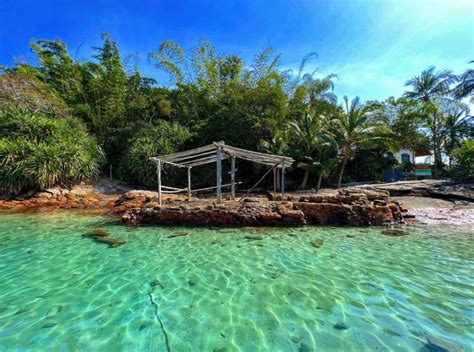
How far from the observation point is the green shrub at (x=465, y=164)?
13.4 meters

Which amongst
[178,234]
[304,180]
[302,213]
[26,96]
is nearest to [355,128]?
[304,180]

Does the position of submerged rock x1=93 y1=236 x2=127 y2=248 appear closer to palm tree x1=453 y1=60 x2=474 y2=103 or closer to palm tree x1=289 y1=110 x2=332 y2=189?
palm tree x1=289 y1=110 x2=332 y2=189

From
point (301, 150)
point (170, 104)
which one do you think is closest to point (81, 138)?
point (170, 104)

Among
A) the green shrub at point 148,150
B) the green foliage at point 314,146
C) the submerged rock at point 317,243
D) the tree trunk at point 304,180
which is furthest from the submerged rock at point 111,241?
the tree trunk at point 304,180

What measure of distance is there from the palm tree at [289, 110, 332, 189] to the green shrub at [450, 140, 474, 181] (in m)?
6.90

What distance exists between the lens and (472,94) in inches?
741

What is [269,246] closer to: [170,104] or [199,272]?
[199,272]

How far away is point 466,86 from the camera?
18.7 metres

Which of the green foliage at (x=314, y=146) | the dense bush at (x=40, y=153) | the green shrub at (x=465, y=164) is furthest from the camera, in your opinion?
the green foliage at (x=314, y=146)

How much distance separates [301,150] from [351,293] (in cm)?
1304

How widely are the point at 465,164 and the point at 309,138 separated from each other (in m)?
8.25

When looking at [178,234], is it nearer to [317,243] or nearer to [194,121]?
[317,243]

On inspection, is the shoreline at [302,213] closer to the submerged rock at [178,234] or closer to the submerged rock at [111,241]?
the submerged rock at [178,234]

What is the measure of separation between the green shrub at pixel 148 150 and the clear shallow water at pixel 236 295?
31.4ft
